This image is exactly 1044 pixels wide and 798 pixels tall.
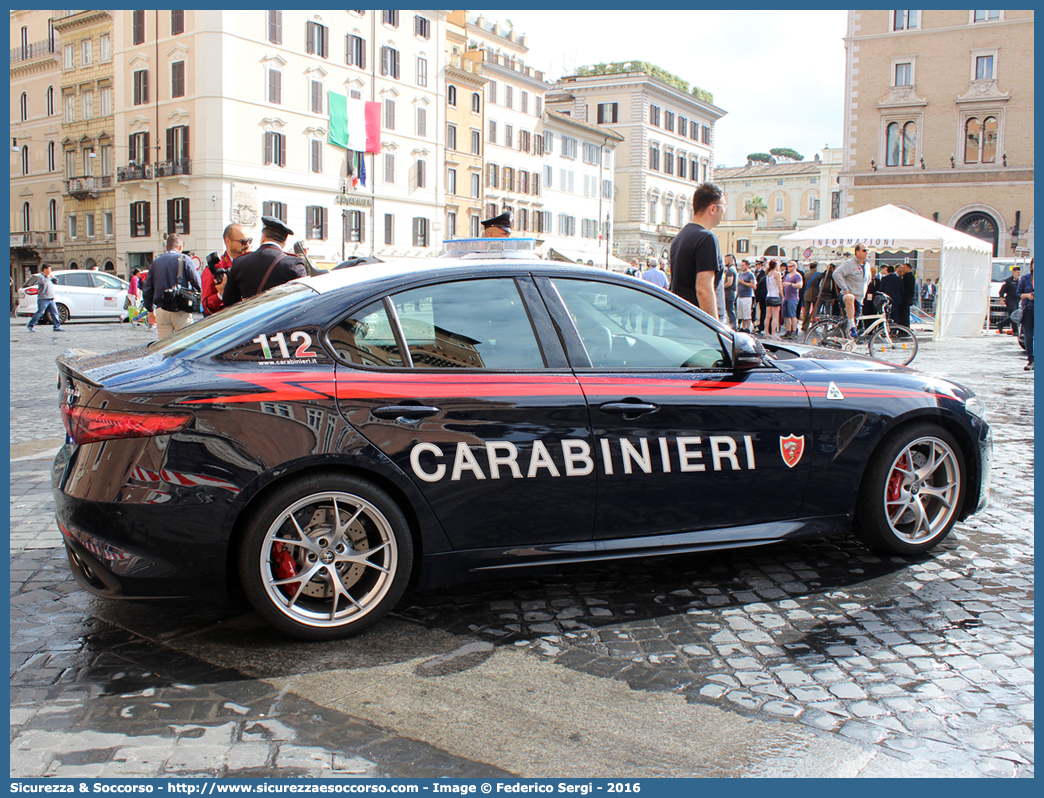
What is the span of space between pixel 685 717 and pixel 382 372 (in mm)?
1701

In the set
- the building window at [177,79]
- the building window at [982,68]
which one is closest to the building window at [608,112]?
the building window at [982,68]

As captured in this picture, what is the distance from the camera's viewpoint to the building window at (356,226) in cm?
4894

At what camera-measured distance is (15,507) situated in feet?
18.9

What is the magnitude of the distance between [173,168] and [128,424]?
1723 inches

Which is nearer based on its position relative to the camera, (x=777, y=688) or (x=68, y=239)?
(x=777, y=688)

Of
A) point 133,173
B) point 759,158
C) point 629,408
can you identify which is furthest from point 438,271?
point 759,158

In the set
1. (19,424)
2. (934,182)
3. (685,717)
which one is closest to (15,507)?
(19,424)

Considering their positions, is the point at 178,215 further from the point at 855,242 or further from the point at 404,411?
the point at 404,411

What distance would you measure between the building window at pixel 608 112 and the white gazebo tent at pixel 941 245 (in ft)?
195

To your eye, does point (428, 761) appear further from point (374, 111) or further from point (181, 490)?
point (374, 111)

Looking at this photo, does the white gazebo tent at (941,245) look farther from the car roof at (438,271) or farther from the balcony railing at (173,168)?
the balcony railing at (173,168)

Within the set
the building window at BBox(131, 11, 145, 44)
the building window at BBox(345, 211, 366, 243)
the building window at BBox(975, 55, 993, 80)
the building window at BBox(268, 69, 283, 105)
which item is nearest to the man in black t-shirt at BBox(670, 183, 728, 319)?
the building window at BBox(268, 69, 283, 105)

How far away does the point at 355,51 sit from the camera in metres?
49.1

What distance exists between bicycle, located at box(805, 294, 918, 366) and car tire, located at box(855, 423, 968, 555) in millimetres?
11861
